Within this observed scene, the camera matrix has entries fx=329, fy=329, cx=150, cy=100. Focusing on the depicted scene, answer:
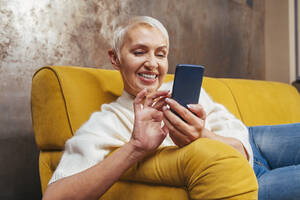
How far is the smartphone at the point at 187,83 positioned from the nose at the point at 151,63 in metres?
0.35

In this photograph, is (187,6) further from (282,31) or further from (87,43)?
(282,31)

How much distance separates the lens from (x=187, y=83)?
861 mm

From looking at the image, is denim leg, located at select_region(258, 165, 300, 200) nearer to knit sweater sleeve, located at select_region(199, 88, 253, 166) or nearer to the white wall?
knit sweater sleeve, located at select_region(199, 88, 253, 166)

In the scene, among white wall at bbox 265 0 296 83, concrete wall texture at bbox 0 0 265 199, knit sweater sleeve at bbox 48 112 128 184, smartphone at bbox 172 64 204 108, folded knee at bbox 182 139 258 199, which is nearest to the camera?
folded knee at bbox 182 139 258 199

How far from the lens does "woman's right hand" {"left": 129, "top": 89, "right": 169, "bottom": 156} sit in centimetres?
90

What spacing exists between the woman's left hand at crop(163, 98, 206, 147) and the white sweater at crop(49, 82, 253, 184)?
225 mm

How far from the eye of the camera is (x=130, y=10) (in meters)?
2.06

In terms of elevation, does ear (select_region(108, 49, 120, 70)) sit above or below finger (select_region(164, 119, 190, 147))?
above

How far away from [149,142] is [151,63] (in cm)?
40

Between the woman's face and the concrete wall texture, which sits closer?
the woman's face

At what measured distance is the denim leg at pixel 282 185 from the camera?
0.93m

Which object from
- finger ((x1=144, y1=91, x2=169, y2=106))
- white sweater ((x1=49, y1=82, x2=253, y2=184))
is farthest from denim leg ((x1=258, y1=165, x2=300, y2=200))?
finger ((x1=144, y1=91, x2=169, y2=106))

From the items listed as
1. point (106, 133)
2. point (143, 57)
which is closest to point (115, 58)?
point (143, 57)

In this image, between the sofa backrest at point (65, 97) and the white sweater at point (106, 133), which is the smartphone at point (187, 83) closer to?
the white sweater at point (106, 133)
